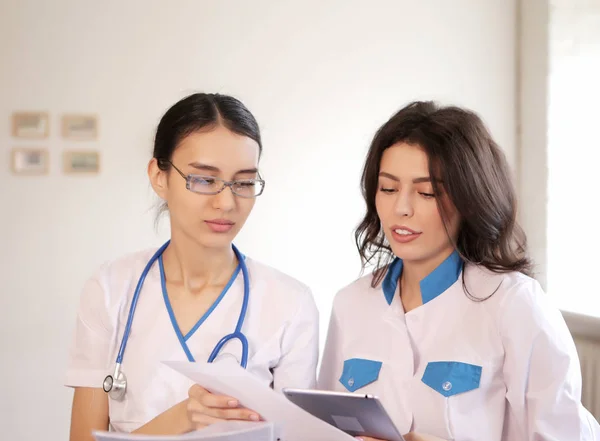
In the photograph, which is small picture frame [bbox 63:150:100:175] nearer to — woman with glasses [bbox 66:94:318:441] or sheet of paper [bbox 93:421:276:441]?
woman with glasses [bbox 66:94:318:441]

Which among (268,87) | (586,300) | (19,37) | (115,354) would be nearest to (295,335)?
(115,354)

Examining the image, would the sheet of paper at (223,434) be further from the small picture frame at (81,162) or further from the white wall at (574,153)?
the small picture frame at (81,162)

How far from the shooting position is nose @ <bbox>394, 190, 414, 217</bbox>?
167 centimetres

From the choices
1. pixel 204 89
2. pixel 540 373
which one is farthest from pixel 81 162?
pixel 540 373

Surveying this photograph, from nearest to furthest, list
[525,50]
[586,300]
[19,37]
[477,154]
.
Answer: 1. [477,154]
2. [586,300]
3. [19,37]
4. [525,50]

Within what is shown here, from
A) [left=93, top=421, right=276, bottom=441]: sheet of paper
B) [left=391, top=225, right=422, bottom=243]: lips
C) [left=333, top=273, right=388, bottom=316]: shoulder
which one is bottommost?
[left=93, top=421, right=276, bottom=441]: sheet of paper

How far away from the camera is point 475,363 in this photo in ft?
5.49

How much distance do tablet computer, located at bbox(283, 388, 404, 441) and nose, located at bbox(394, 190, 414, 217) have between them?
464 millimetres

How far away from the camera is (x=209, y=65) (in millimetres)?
3457

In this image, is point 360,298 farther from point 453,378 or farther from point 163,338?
point 163,338

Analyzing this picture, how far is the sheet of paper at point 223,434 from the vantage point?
1.27 metres

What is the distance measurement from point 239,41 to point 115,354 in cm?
205

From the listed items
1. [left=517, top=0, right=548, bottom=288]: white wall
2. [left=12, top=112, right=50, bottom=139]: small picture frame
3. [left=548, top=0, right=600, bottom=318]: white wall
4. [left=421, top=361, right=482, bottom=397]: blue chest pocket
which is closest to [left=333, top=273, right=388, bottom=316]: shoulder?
[left=421, top=361, right=482, bottom=397]: blue chest pocket

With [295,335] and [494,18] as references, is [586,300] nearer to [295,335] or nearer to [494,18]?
[494,18]
